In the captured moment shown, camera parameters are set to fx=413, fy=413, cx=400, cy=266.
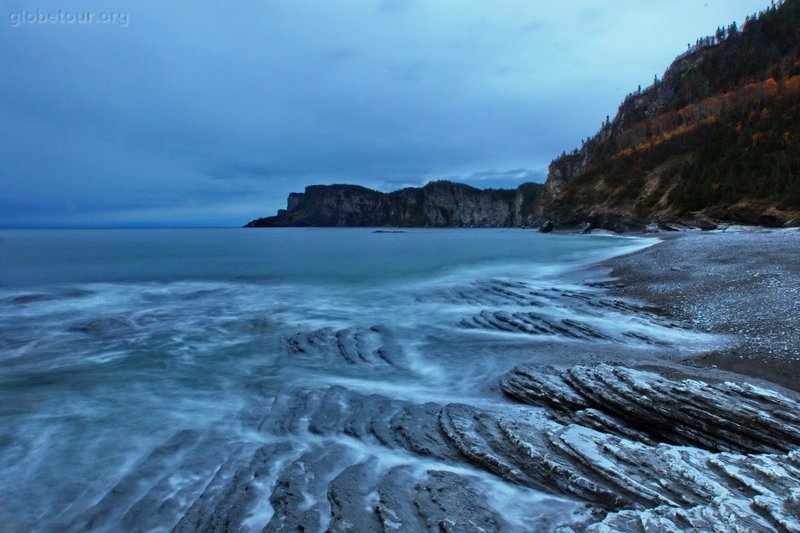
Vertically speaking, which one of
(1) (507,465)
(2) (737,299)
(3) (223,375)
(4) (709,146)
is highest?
(4) (709,146)

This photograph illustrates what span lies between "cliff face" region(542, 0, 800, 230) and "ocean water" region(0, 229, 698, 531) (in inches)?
1977

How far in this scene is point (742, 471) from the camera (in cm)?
409

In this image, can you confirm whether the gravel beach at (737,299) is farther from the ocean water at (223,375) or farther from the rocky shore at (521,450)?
Answer: the ocean water at (223,375)

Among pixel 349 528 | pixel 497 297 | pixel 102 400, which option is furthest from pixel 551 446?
pixel 497 297

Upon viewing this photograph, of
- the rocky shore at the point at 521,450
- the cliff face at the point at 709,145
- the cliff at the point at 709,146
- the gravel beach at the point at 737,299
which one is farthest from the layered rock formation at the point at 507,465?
the cliff face at the point at 709,145

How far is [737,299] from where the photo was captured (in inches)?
439

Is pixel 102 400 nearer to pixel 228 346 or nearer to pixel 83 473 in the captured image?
pixel 83 473

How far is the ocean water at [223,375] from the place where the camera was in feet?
16.1

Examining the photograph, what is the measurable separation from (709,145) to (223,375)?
8372cm

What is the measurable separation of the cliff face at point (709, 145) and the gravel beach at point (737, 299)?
38.8 meters

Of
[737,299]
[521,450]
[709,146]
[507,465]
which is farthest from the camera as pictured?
[709,146]

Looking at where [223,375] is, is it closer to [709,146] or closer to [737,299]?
[737,299]

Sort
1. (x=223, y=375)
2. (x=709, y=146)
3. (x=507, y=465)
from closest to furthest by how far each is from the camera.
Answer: (x=507, y=465)
(x=223, y=375)
(x=709, y=146)

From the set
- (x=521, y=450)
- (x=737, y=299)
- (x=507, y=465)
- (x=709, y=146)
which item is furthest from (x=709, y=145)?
(x=507, y=465)
